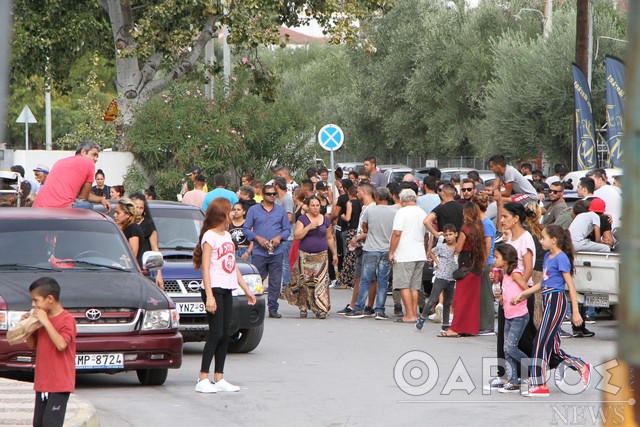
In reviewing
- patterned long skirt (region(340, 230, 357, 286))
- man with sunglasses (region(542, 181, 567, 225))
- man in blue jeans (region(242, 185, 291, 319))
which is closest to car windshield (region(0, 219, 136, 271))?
man in blue jeans (region(242, 185, 291, 319))

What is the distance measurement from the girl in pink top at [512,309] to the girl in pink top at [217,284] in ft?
7.68

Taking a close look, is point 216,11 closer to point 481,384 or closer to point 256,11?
point 256,11

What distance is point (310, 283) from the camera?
52.5ft

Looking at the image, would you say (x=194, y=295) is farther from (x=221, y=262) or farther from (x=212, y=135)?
(x=212, y=135)

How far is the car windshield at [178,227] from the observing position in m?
13.3

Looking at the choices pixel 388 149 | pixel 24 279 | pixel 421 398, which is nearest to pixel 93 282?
pixel 24 279

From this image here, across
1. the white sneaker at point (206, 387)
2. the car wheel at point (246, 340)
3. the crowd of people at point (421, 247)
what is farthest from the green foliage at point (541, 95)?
the white sneaker at point (206, 387)

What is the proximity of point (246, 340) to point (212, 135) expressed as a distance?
15362mm

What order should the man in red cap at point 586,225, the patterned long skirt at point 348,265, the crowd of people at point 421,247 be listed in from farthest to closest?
the patterned long skirt at point 348,265, the man in red cap at point 586,225, the crowd of people at point 421,247

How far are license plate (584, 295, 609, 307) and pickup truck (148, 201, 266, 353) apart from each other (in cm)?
466

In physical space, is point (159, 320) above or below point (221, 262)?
below

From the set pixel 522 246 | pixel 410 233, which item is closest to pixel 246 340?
pixel 522 246

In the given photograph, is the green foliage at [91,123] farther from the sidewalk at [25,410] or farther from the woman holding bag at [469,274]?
the sidewalk at [25,410]

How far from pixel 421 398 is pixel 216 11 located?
18857 mm
